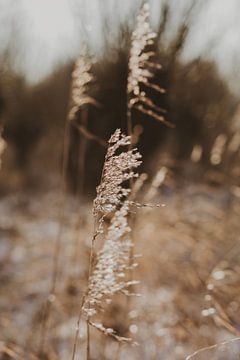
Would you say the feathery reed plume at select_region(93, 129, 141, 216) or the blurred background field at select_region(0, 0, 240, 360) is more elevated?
the feathery reed plume at select_region(93, 129, 141, 216)

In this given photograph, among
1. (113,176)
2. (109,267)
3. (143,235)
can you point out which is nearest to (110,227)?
(109,267)

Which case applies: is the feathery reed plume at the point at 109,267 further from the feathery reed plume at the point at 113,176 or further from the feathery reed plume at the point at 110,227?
the feathery reed plume at the point at 113,176

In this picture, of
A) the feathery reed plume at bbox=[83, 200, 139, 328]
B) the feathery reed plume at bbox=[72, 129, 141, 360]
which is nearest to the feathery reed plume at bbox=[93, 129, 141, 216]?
the feathery reed plume at bbox=[72, 129, 141, 360]

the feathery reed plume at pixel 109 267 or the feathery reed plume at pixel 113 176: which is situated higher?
the feathery reed plume at pixel 113 176

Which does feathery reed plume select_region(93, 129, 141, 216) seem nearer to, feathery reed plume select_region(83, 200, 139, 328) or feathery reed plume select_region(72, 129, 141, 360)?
feathery reed plume select_region(72, 129, 141, 360)

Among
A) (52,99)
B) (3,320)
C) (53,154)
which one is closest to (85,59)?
(3,320)

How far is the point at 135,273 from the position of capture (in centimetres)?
300

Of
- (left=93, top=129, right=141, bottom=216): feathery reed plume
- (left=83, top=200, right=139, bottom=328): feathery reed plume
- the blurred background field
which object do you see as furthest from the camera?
the blurred background field

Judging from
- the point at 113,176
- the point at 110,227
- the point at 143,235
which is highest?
the point at 113,176

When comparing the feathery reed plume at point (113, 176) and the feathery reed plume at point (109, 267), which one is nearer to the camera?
the feathery reed plume at point (113, 176)

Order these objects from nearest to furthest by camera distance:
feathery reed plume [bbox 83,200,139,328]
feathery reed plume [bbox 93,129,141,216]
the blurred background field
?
feathery reed plume [bbox 93,129,141,216] < feathery reed plume [bbox 83,200,139,328] < the blurred background field

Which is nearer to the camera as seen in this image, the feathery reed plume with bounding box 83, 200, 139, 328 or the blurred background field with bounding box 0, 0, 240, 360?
the feathery reed plume with bounding box 83, 200, 139, 328

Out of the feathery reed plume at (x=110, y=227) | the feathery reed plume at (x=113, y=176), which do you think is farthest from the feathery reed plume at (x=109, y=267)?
the feathery reed plume at (x=113, y=176)

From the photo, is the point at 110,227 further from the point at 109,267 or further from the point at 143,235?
the point at 143,235
